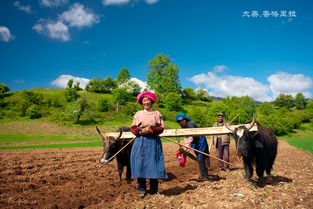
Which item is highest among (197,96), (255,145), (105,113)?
(197,96)

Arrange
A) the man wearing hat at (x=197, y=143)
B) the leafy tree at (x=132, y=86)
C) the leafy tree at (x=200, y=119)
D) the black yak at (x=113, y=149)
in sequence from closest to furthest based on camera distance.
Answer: the black yak at (x=113, y=149), the man wearing hat at (x=197, y=143), the leafy tree at (x=200, y=119), the leafy tree at (x=132, y=86)

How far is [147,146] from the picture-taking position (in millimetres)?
6398

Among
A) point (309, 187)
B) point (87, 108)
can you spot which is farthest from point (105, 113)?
point (309, 187)

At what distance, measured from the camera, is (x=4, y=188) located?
788 centimetres

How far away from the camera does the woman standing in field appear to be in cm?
629

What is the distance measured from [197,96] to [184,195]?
317ft

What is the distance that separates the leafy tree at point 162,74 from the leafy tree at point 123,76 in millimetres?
12192

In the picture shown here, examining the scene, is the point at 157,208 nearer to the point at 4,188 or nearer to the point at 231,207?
the point at 231,207

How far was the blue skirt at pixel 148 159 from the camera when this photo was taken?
20.6ft

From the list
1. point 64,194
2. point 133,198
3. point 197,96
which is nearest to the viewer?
point 133,198

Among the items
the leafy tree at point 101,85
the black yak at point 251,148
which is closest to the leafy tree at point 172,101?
the leafy tree at point 101,85

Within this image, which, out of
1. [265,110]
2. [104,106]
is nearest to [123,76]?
[104,106]

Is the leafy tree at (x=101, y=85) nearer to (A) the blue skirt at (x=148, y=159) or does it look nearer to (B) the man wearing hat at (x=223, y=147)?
(B) the man wearing hat at (x=223, y=147)

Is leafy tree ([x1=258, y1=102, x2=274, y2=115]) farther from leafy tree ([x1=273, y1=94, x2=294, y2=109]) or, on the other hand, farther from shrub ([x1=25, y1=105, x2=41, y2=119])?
shrub ([x1=25, y1=105, x2=41, y2=119])
